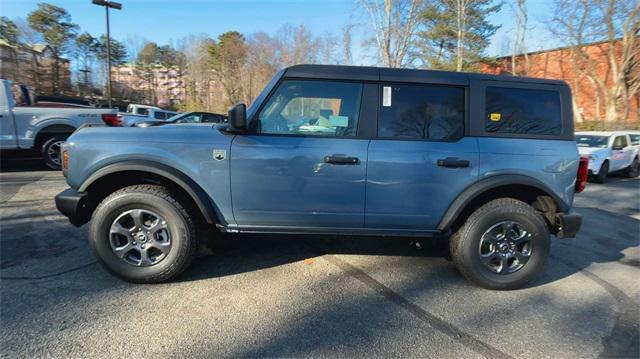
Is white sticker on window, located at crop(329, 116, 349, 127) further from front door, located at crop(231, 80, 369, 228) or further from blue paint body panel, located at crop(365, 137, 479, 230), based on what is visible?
blue paint body panel, located at crop(365, 137, 479, 230)

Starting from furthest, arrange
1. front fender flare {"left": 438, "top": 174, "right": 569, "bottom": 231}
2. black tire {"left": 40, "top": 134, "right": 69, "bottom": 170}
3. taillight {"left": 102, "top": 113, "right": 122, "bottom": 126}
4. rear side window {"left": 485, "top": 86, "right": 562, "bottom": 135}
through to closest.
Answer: taillight {"left": 102, "top": 113, "right": 122, "bottom": 126}, black tire {"left": 40, "top": 134, "right": 69, "bottom": 170}, rear side window {"left": 485, "top": 86, "right": 562, "bottom": 135}, front fender flare {"left": 438, "top": 174, "right": 569, "bottom": 231}

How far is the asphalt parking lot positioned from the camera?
246 centimetres

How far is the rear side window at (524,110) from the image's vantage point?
333 centimetres

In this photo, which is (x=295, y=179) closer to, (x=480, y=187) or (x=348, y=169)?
(x=348, y=169)

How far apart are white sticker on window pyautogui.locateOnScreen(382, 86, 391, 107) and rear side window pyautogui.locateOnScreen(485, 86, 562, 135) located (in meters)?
0.92

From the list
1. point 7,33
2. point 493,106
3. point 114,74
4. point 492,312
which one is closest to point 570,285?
point 492,312

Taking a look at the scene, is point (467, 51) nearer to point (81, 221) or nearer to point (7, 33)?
point (81, 221)

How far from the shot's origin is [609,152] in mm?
10609

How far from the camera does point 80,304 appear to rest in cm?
284

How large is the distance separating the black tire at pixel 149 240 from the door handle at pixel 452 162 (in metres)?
2.29

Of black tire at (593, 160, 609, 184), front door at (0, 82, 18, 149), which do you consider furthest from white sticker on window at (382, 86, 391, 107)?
black tire at (593, 160, 609, 184)

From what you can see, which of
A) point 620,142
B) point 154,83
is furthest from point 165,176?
point 154,83

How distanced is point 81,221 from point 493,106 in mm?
3995

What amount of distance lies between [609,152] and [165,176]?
12428mm
